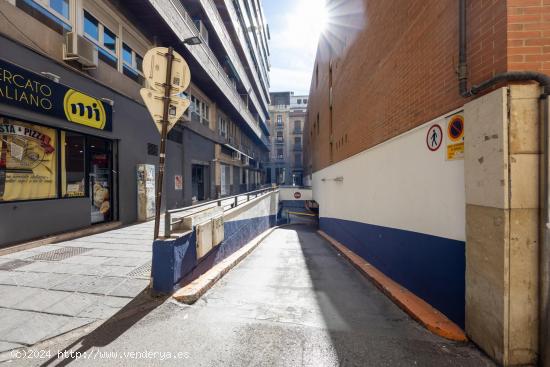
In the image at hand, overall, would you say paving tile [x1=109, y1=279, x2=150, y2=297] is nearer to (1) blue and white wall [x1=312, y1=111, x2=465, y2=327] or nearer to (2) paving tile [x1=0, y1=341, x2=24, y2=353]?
(2) paving tile [x1=0, y1=341, x2=24, y2=353]

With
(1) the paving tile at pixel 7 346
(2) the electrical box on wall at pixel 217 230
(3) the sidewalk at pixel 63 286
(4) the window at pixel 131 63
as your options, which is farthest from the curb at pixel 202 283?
(4) the window at pixel 131 63

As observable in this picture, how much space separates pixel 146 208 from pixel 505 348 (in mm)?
10293

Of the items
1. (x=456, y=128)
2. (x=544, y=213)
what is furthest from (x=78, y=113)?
(x=544, y=213)

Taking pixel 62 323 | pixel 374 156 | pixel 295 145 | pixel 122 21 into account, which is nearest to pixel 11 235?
pixel 62 323

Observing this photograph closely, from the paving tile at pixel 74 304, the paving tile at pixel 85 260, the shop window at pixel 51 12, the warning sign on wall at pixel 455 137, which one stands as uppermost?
the shop window at pixel 51 12

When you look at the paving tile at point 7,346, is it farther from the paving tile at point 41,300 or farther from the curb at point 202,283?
the curb at point 202,283

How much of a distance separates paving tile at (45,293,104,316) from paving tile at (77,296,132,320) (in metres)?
0.07

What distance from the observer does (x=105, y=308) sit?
10.9 ft

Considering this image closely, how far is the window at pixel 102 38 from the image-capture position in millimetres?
7945

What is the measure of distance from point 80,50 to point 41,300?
7.00 metres

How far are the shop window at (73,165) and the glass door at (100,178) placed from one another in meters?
0.28

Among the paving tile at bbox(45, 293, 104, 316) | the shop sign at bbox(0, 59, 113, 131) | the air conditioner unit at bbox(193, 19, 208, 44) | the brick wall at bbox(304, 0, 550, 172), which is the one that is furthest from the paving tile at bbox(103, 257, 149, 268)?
the air conditioner unit at bbox(193, 19, 208, 44)

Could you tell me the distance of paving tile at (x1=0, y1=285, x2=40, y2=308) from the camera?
334 centimetres

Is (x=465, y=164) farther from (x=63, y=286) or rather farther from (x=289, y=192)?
(x=289, y=192)
